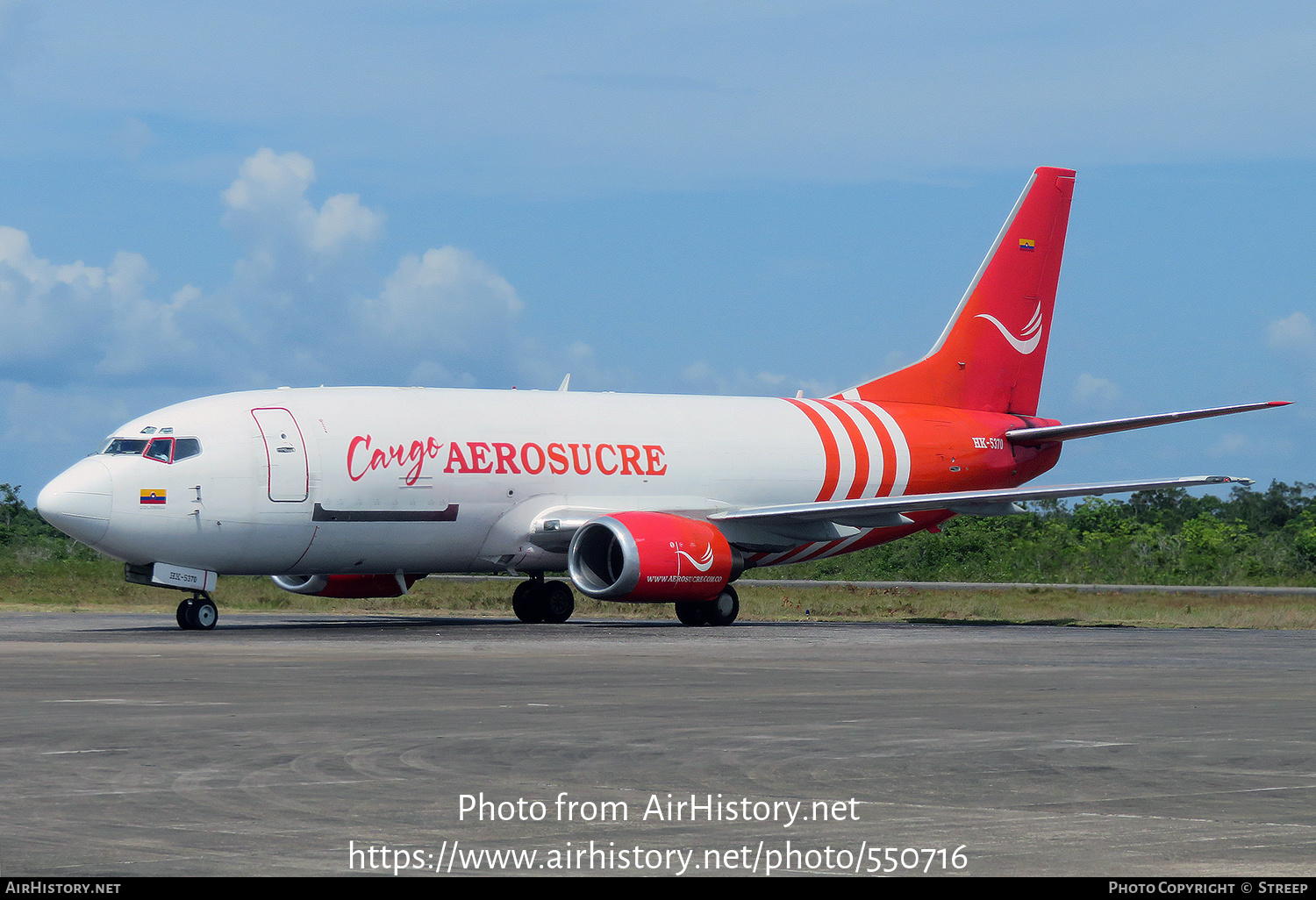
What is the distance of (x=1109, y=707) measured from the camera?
14.9 meters

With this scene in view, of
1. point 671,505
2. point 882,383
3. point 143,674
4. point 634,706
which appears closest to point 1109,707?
point 634,706

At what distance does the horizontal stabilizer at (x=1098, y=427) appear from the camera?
3300 centimetres

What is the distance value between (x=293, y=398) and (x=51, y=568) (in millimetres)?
21197

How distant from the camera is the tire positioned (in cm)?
3206

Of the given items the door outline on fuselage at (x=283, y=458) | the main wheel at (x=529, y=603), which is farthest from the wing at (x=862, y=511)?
the door outline on fuselage at (x=283, y=458)

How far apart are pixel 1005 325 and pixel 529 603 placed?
13635 millimetres

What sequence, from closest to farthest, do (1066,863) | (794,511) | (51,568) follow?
(1066,863) < (794,511) < (51,568)

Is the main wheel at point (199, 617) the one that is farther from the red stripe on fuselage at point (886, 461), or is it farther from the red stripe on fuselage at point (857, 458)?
the red stripe on fuselage at point (886, 461)

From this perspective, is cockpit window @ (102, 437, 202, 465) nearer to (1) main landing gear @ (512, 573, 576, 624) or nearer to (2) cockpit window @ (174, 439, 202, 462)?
(2) cockpit window @ (174, 439, 202, 462)

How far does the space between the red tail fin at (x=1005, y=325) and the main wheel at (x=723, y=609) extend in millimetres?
8315

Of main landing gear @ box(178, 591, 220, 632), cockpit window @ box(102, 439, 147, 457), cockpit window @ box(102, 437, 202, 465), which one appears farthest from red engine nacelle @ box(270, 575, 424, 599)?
cockpit window @ box(102, 439, 147, 457)

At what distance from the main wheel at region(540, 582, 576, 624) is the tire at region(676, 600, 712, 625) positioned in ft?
8.49

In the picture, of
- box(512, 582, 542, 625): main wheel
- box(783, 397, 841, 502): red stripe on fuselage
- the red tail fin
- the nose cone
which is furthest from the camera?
the red tail fin

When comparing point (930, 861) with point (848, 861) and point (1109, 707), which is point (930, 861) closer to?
point (848, 861)
